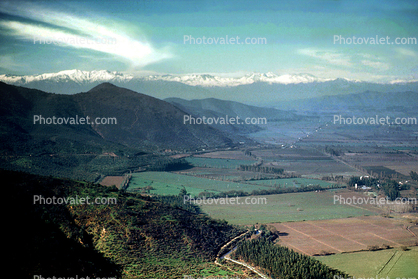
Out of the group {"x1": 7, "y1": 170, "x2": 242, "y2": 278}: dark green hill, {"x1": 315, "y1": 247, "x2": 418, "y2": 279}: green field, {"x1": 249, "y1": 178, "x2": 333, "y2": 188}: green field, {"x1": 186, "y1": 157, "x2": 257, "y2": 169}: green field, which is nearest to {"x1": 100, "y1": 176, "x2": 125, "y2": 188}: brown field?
{"x1": 186, "y1": 157, "x2": 257, "y2": 169}: green field

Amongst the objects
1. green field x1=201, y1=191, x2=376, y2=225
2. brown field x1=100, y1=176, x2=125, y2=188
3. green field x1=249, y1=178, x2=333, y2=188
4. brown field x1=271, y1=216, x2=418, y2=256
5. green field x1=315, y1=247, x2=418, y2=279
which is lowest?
green field x1=315, y1=247, x2=418, y2=279

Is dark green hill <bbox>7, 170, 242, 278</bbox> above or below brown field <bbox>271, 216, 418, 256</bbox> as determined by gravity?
above

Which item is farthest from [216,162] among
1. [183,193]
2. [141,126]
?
[141,126]

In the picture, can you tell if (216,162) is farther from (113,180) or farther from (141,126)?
(141,126)

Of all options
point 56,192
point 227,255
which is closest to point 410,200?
point 227,255

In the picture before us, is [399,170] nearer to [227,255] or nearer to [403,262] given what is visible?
[403,262]

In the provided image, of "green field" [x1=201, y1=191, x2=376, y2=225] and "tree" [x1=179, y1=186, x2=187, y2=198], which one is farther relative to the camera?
"tree" [x1=179, y1=186, x2=187, y2=198]

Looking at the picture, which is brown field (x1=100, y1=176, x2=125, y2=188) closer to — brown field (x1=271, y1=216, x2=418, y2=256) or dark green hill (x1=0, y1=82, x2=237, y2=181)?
dark green hill (x1=0, y1=82, x2=237, y2=181)
